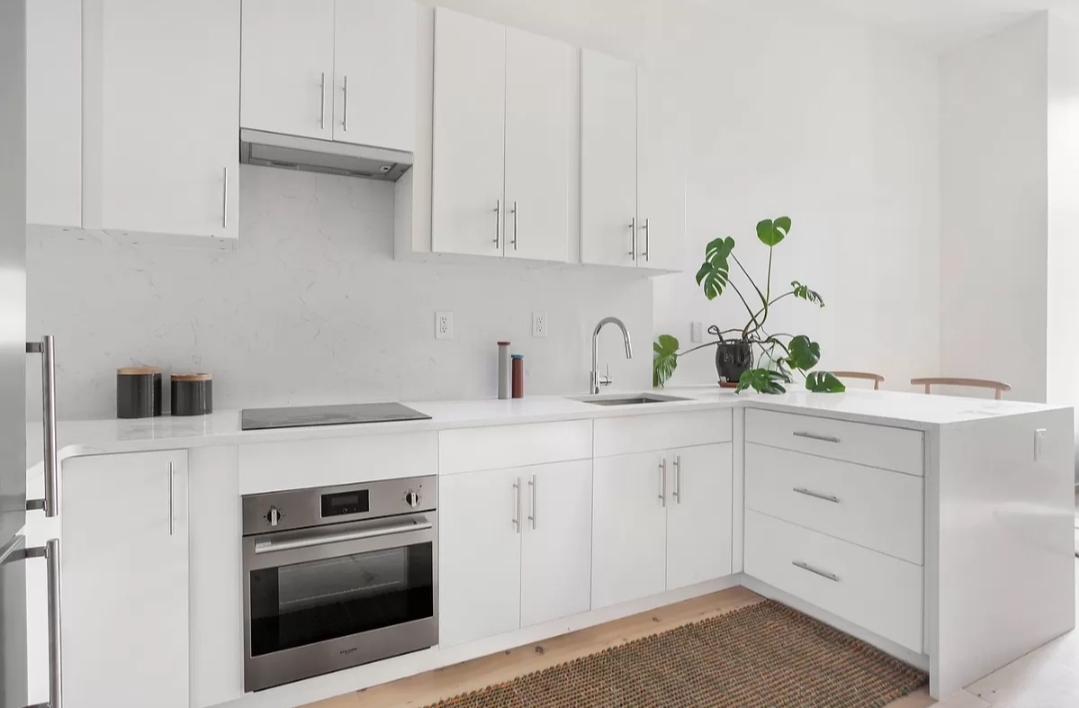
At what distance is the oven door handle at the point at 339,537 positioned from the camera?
5.51ft

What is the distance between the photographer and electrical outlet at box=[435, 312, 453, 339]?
2.49m

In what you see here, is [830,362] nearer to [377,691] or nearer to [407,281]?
[407,281]

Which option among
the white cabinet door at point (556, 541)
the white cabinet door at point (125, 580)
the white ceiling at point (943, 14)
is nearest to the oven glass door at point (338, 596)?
the white cabinet door at point (125, 580)

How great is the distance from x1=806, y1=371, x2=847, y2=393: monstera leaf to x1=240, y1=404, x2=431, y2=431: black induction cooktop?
6.09ft

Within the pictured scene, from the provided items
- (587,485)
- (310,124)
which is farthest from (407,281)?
(587,485)

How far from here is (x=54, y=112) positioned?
1.63 metres

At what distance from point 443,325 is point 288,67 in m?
1.07

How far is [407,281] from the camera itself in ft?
8.00

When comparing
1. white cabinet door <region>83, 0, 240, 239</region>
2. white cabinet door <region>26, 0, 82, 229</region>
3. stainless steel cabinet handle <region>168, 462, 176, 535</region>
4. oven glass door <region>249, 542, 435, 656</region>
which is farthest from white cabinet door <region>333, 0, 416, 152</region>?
oven glass door <region>249, 542, 435, 656</region>

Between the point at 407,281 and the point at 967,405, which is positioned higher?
the point at 407,281

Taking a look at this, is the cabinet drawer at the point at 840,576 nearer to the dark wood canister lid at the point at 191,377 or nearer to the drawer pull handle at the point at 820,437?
the drawer pull handle at the point at 820,437

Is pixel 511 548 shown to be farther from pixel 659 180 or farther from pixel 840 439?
pixel 659 180

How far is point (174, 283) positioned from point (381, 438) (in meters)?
0.95

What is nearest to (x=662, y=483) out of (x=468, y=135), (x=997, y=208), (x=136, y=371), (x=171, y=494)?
(x=468, y=135)
